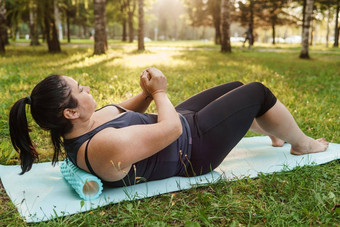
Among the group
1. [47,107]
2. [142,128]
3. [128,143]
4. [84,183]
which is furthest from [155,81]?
[84,183]

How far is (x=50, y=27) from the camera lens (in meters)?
14.0

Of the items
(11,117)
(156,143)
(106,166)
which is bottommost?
(106,166)

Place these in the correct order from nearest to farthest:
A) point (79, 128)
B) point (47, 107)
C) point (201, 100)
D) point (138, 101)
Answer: point (47, 107)
point (79, 128)
point (138, 101)
point (201, 100)

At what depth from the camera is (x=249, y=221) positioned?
199 centimetres

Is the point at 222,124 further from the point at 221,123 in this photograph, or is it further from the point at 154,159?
the point at 154,159

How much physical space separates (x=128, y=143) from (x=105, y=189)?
660 millimetres

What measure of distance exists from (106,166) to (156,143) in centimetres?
36

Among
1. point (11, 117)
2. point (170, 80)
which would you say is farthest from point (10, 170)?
point (170, 80)

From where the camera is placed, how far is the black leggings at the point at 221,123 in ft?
8.06

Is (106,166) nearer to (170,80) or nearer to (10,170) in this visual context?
(10,170)

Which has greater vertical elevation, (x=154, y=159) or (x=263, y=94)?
(x=263, y=94)

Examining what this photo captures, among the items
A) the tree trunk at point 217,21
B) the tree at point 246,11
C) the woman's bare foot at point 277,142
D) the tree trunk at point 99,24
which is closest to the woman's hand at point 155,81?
the woman's bare foot at point 277,142

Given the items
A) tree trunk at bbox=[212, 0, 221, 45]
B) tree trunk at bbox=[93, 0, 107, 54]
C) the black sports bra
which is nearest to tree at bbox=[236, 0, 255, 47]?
tree trunk at bbox=[212, 0, 221, 45]

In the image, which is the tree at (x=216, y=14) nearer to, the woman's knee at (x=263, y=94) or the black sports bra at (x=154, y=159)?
the woman's knee at (x=263, y=94)
